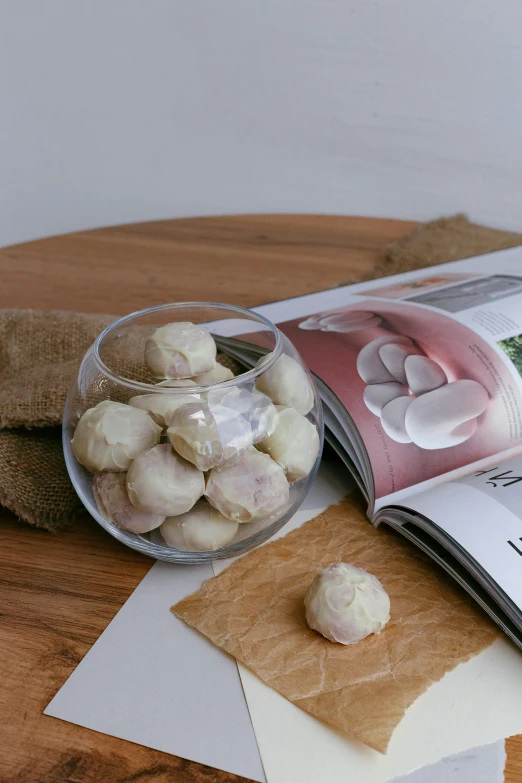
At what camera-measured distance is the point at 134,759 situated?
0.43 m

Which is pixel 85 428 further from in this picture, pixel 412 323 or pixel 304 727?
pixel 412 323

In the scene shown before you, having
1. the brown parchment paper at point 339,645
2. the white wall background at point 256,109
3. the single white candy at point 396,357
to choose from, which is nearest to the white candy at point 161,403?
the brown parchment paper at point 339,645

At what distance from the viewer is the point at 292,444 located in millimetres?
530

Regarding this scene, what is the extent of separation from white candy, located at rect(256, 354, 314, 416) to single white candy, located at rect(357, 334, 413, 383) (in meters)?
0.10

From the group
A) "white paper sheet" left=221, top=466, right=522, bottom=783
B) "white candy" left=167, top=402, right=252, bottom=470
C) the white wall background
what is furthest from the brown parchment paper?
the white wall background

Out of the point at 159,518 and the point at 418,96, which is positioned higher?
the point at 418,96

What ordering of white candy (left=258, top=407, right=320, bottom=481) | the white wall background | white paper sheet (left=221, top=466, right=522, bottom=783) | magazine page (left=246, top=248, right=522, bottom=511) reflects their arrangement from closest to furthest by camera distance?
white paper sheet (left=221, top=466, right=522, bottom=783)
white candy (left=258, top=407, right=320, bottom=481)
magazine page (left=246, top=248, right=522, bottom=511)
the white wall background

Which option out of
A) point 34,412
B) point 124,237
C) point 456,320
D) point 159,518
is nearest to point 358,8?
point 124,237

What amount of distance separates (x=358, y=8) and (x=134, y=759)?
1.76 metres

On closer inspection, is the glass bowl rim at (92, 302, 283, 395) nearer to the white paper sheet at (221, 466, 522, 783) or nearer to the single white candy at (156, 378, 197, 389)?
the single white candy at (156, 378, 197, 389)

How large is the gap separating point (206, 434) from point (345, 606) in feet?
0.45

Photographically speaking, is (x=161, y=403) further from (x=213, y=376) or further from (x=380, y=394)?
(x=380, y=394)

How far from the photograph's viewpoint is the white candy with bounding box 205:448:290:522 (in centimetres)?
50

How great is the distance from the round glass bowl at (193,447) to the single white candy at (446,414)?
101 mm
